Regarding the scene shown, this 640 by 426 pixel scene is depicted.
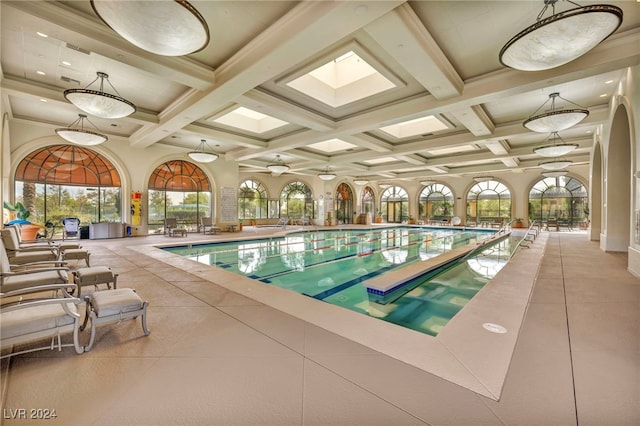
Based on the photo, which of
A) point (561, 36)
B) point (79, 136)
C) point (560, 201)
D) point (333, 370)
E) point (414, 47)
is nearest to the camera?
point (333, 370)

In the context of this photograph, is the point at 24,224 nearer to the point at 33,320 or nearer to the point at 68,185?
the point at 68,185

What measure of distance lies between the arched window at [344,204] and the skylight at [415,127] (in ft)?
37.1

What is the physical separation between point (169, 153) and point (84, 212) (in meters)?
3.92

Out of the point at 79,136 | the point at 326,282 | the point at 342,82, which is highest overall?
the point at 342,82

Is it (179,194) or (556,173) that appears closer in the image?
(179,194)

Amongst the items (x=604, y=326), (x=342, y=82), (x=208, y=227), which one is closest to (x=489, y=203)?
(x=342, y=82)

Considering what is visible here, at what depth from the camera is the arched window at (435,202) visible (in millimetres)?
21281

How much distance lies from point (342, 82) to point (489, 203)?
683 inches

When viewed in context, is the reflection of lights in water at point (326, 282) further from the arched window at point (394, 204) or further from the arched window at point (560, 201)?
the arched window at point (394, 204)

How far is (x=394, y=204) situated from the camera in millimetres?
24312

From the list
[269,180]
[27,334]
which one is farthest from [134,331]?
[269,180]

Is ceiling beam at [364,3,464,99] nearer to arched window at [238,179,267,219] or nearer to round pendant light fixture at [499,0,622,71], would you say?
round pendant light fixture at [499,0,622,71]

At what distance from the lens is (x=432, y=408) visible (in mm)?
1607

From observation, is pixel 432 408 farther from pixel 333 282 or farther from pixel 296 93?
pixel 296 93
